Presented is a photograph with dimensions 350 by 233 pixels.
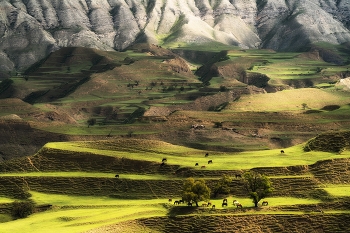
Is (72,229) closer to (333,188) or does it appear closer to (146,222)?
(146,222)

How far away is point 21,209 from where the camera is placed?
285 feet

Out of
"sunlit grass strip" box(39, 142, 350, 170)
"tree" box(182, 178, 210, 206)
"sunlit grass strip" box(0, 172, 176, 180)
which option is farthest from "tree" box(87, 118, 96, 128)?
"tree" box(182, 178, 210, 206)

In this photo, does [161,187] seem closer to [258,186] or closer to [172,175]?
[172,175]

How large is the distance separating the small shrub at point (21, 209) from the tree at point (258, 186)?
29083 millimetres

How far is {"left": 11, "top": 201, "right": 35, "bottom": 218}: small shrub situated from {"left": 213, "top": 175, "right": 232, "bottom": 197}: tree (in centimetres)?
2447

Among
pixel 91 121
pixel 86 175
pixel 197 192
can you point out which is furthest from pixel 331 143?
pixel 91 121

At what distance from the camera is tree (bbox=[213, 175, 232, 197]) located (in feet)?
270

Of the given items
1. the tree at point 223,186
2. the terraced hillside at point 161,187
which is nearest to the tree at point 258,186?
the terraced hillside at point 161,187

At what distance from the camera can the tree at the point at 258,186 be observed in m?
75.1

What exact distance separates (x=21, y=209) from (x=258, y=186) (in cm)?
3132

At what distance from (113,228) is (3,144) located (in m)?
86.0

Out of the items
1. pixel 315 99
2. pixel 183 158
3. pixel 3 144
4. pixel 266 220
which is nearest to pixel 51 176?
pixel 183 158

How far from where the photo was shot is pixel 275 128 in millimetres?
150500

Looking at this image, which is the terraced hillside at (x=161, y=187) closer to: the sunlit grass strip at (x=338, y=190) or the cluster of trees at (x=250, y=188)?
the sunlit grass strip at (x=338, y=190)
